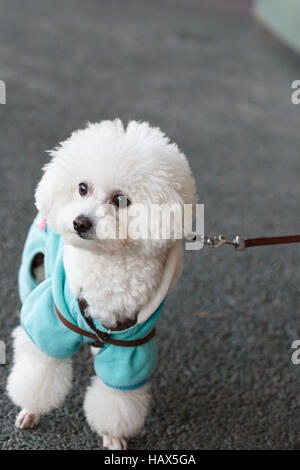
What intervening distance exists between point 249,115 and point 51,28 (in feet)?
8.51

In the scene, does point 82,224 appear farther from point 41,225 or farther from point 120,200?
point 41,225

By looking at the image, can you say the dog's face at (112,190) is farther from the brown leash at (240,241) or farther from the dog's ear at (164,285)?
the brown leash at (240,241)

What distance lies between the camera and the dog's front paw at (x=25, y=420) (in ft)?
5.86

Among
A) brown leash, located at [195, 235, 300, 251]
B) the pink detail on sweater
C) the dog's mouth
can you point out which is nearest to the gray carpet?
the pink detail on sweater

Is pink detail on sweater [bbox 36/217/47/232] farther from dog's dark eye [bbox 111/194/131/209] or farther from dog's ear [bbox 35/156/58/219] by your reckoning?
dog's dark eye [bbox 111/194/131/209]

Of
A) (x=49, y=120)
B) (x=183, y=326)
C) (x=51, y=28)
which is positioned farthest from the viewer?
(x=51, y=28)

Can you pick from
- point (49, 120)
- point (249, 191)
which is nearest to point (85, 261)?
point (249, 191)

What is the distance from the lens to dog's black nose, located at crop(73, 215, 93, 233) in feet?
4.36

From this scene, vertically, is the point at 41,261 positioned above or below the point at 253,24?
below

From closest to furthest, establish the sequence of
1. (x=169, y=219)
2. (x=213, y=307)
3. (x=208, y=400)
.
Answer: (x=169, y=219) → (x=208, y=400) → (x=213, y=307)

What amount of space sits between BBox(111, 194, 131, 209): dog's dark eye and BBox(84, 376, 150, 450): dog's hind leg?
25.4 inches

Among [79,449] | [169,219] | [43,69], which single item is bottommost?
[79,449]

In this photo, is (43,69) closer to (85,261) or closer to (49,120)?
(49,120)

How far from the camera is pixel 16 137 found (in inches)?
142
